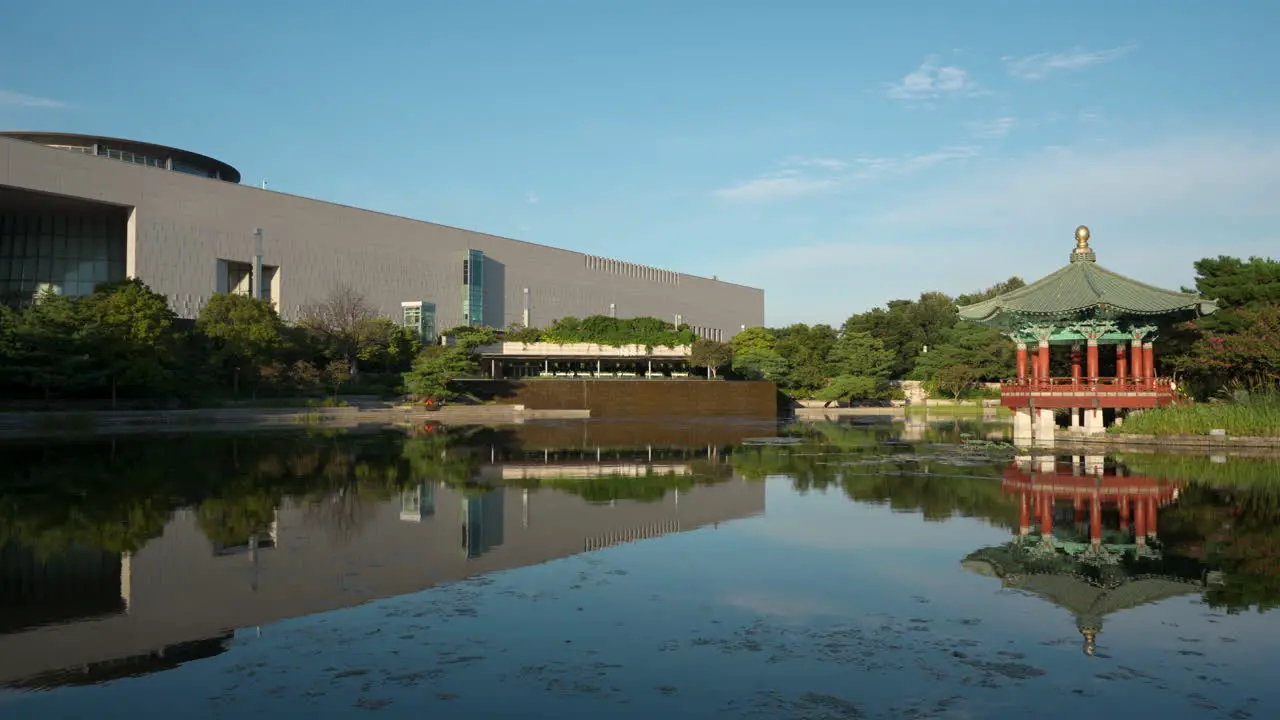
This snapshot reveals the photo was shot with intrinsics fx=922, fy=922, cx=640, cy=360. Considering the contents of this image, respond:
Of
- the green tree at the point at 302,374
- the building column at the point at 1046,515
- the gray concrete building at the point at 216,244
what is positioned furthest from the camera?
the gray concrete building at the point at 216,244

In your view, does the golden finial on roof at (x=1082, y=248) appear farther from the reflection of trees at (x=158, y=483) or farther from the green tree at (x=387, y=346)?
the green tree at (x=387, y=346)

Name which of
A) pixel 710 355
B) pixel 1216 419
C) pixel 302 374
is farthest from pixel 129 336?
pixel 1216 419

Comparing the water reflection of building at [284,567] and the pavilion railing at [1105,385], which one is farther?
the pavilion railing at [1105,385]

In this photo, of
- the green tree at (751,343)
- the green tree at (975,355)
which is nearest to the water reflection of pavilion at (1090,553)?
the green tree at (975,355)

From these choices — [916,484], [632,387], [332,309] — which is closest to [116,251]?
[332,309]

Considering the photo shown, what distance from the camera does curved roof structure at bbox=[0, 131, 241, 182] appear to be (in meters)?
68.4

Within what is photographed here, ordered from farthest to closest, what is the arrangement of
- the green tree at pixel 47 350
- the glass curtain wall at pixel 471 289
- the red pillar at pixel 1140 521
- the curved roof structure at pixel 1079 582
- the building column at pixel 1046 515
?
the glass curtain wall at pixel 471 289 → the green tree at pixel 47 350 → the building column at pixel 1046 515 → the red pillar at pixel 1140 521 → the curved roof structure at pixel 1079 582

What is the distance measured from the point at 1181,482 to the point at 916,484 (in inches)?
226

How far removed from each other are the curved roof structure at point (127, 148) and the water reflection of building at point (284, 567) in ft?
208

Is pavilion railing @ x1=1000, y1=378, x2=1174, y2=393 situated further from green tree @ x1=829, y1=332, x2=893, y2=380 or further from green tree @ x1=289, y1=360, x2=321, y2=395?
green tree @ x1=289, y1=360, x2=321, y2=395

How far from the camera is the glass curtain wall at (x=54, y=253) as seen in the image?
65.7 meters

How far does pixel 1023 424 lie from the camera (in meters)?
34.4

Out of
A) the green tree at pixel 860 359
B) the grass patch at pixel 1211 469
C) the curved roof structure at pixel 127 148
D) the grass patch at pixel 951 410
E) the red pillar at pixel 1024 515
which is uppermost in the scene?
the curved roof structure at pixel 127 148

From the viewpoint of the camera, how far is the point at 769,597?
9.99m
